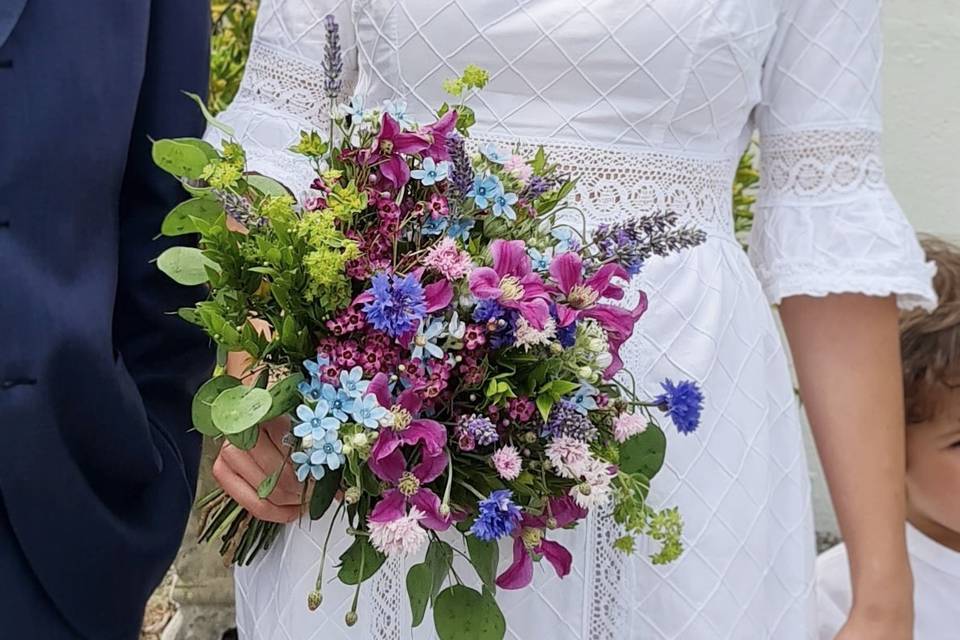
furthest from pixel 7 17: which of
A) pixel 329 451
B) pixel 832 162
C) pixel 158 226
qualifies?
pixel 832 162

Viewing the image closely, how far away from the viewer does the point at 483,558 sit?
2.71 feet

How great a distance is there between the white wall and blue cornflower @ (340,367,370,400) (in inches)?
93.8

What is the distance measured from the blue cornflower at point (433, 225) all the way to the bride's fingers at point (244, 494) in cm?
32

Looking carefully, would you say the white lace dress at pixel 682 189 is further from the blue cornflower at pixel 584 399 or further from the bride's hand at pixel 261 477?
the blue cornflower at pixel 584 399

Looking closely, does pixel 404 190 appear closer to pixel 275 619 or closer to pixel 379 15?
pixel 379 15

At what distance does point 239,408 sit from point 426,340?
0.44ft

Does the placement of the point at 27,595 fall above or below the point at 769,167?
below

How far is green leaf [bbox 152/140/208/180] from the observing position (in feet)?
2.77

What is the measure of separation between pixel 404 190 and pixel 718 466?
0.45m

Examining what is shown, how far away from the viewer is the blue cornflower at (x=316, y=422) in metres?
0.74

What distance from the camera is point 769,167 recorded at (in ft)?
4.12

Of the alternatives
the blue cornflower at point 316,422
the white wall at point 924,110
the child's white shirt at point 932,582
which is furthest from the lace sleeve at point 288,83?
the white wall at point 924,110

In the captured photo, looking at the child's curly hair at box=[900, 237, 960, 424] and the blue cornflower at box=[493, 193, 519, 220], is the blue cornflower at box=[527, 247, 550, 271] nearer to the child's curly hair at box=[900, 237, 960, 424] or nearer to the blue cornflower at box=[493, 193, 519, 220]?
the blue cornflower at box=[493, 193, 519, 220]

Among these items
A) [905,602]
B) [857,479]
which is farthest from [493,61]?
[905,602]
